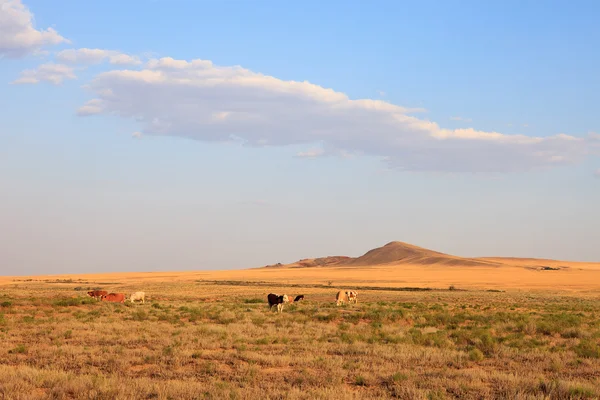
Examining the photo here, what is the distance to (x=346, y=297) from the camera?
128 feet

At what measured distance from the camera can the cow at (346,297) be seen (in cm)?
3572

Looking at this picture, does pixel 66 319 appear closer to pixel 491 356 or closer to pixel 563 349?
pixel 491 356

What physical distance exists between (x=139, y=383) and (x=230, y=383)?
69.6 inches

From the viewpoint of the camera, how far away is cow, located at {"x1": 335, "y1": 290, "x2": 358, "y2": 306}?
3572cm

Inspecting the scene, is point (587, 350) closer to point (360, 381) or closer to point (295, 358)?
point (360, 381)

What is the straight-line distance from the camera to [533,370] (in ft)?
44.7

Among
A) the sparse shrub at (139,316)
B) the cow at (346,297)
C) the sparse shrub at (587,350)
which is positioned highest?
the sparse shrub at (587,350)

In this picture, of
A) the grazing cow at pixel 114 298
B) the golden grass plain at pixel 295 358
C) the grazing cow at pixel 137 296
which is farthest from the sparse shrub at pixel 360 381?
the grazing cow at pixel 137 296

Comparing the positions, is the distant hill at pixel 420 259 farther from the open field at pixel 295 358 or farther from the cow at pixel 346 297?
the open field at pixel 295 358

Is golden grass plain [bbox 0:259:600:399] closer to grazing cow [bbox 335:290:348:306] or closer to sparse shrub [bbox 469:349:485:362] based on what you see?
sparse shrub [bbox 469:349:485:362]

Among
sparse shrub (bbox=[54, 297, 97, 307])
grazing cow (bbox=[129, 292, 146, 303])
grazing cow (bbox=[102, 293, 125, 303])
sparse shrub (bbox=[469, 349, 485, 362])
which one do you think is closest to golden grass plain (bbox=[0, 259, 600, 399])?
sparse shrub (bbox=[469, 349, 485, 362])

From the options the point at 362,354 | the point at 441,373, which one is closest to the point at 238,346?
the point at 362,354

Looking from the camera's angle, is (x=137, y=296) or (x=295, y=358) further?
(x=137, y=296)

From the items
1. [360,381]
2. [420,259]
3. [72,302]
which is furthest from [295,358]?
[420,259]
